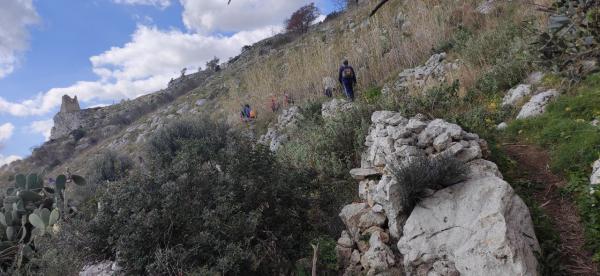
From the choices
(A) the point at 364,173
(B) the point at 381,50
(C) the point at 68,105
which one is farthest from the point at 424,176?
(C) the point at 68,105

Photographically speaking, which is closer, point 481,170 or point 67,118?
point 481,170

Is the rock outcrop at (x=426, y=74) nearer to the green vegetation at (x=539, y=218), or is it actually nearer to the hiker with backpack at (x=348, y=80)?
the hiker with backpack at (x=348, y=80)

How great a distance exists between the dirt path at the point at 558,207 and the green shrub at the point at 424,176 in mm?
782

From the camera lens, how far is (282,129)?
9008 mm

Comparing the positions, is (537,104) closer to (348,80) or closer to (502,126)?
(502,126)

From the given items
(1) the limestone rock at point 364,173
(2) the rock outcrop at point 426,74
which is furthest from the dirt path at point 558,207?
(2) the rock outcrop at point 426,74

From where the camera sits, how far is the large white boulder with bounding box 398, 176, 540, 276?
2389mm

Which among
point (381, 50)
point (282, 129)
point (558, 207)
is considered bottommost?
point (558, 207)

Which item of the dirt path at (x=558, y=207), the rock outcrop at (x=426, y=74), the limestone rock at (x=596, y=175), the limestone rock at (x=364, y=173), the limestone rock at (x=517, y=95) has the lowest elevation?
the dirt path at (x=558, y=207)

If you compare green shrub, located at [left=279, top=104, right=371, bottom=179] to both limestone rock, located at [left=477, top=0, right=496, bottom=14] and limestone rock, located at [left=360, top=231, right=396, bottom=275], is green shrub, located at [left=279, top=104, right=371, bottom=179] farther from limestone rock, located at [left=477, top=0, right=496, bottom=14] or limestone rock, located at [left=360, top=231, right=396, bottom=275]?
limestone rock, located at [left=477, top=0, right=496, bottom=14]

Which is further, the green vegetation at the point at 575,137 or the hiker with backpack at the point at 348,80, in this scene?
the hiker with backpack at the point at 348,80

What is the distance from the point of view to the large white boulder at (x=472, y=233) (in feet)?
7.84

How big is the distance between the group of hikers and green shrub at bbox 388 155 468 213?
544cm

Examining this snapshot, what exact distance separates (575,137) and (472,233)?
2054 millimetres
